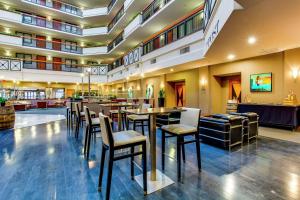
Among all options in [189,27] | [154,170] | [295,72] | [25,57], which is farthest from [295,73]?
[25,57]

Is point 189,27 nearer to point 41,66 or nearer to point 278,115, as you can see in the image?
point 278,115

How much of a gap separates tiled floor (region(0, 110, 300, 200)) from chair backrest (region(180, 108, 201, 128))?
0.71 m

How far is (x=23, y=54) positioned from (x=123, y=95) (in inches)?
413

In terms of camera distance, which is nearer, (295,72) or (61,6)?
(295,72)

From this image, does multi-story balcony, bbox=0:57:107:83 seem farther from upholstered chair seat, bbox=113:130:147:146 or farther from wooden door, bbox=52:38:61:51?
upholstered chair seat, bbox=113:130:147:146

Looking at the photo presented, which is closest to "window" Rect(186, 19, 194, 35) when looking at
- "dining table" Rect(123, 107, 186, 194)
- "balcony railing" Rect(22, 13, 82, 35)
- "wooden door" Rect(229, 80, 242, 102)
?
"wooden door" Rect(229, 80, 242, 102)

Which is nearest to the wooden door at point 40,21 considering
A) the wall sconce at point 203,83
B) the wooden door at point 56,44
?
the wooden door at point 56,44

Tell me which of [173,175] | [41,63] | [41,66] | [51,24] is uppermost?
[51,24]

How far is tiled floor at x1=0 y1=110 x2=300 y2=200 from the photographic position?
1983 millimetres

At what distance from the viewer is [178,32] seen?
27.9ft

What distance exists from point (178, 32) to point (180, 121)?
22.3 feet

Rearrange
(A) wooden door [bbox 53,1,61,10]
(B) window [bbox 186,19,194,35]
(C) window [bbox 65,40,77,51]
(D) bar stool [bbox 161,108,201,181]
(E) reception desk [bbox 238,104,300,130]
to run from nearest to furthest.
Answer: (D) bar stool [bbox 161,108,201,181]
(E) reception desk [bbox 238,104,300,130]
(B) window [bbox 186,19,194,35]
(A) wooden door [bbox 53,1,61,10]
(C) window [bbox 65,40,77,51]

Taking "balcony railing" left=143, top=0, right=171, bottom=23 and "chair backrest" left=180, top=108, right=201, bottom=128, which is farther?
"balcony railing" left=143, top=0, right=171, bottom=23

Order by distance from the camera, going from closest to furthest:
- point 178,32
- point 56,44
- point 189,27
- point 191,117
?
point 191,117 < point 189,27 < point 178,32 < point 56,44
